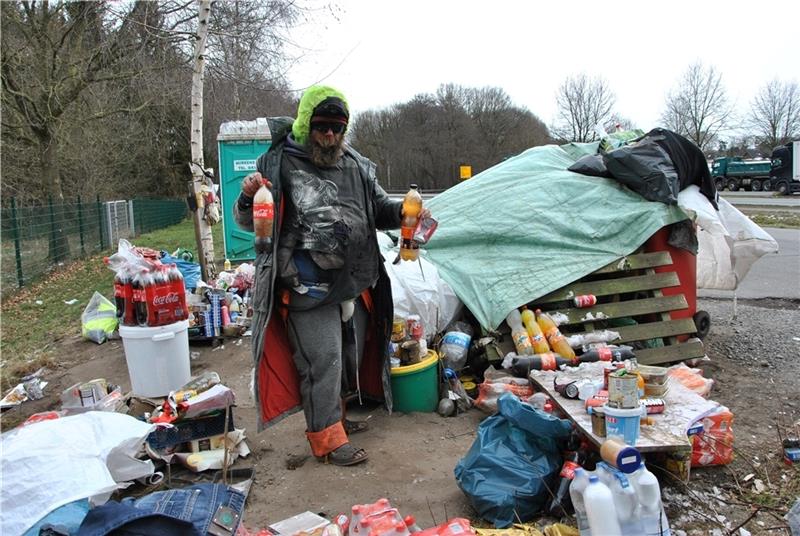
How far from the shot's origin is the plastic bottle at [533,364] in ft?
12.8

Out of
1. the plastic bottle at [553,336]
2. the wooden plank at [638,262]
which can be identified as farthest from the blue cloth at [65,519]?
the wooden plank at [638,262]

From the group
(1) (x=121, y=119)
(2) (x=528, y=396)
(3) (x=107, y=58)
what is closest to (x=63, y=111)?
(3) (x=107, y=58)

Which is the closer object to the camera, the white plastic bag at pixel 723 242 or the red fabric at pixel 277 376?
the red fabric at pixel 277 376

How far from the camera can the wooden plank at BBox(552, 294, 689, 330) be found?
456cm

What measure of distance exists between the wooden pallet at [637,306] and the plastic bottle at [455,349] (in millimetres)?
706

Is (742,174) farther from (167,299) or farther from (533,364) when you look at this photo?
(167,299)

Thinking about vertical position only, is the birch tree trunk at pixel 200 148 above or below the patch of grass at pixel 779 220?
above

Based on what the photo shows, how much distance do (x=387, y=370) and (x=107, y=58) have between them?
11529mm

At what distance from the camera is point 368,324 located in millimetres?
3615

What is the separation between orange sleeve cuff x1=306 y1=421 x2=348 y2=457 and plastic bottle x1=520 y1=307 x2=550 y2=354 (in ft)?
6.01

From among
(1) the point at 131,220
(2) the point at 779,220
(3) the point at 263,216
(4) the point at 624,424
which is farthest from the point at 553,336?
(1) the point at 131,220

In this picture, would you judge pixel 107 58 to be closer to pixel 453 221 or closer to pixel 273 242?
pixel 453 221

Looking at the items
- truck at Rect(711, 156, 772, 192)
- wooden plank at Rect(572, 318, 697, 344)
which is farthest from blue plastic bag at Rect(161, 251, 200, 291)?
truck at Rect(711, 156, 772, 192)

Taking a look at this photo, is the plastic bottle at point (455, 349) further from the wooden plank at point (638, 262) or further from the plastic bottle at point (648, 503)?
the plastic bottle at point (648, 503)
